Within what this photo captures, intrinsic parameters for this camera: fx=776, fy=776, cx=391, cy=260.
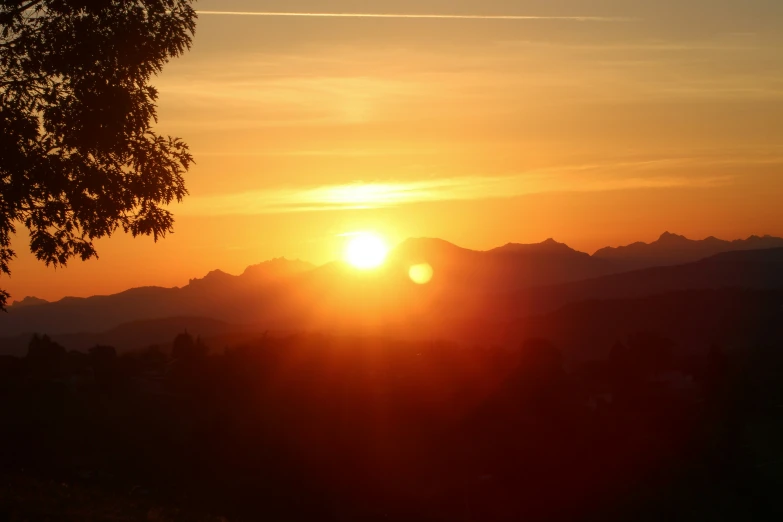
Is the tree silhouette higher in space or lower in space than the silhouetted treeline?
higher

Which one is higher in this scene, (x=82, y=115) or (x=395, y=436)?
(x=82, y=115)

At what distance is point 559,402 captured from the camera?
67000mm

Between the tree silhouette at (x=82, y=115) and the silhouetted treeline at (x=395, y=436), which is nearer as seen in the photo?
the tree silhouette at (x=82, y=115)

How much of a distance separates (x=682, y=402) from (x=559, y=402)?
13.0m

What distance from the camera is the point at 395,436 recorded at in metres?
59.3

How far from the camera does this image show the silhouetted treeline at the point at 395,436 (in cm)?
4709

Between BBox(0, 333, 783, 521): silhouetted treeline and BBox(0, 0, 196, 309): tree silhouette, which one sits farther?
BBox(0, 333, 783, 521): silhouetted treeline

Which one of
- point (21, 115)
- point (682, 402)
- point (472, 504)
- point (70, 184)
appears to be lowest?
point (472, 504)

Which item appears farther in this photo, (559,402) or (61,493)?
(559,402)

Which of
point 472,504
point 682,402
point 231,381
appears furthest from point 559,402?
point 231,381

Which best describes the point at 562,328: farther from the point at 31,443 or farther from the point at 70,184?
the point at 70,184

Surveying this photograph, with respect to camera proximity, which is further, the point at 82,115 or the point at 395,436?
the point at 395,436

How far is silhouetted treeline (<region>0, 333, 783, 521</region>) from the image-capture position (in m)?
47.1

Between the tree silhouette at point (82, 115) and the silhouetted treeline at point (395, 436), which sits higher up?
the tree silhouette at point (82, 115)
